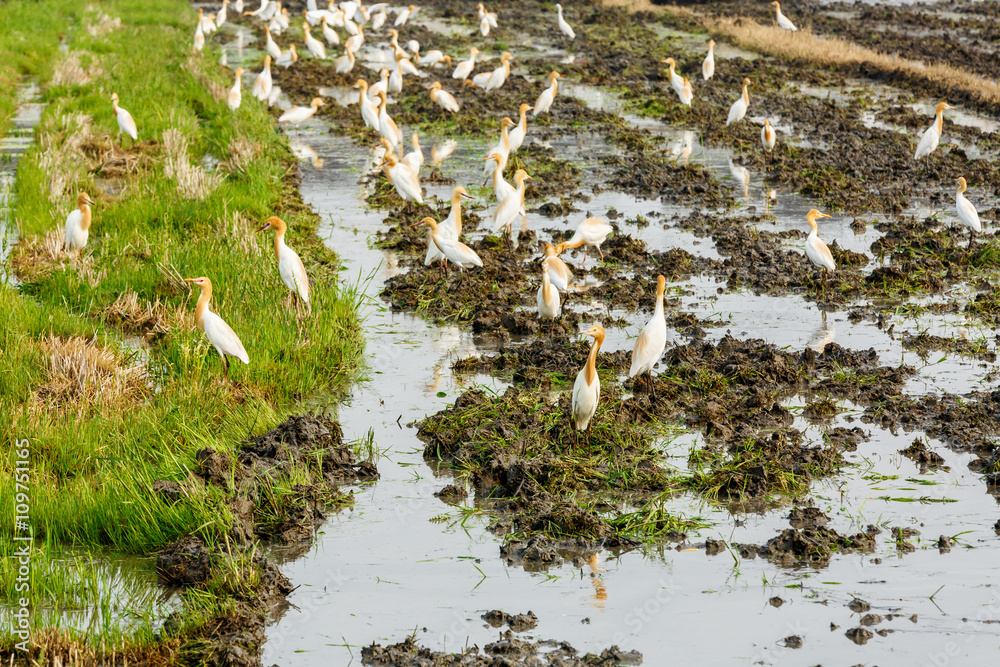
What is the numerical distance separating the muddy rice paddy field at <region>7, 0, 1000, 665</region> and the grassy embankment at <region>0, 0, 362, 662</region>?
59 centimetres

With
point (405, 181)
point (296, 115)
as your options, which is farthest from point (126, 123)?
point (405, 181)

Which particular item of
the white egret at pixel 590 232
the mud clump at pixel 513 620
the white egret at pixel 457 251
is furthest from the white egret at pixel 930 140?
the mud clump at pixel 513 620

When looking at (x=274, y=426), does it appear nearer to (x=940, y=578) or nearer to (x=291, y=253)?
(x=291, y=253)

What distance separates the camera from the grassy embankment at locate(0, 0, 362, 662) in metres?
6.55

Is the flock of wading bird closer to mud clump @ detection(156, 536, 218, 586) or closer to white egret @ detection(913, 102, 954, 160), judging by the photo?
white egret @ detection(913, 102, 954, 160)

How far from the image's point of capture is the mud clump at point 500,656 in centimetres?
545

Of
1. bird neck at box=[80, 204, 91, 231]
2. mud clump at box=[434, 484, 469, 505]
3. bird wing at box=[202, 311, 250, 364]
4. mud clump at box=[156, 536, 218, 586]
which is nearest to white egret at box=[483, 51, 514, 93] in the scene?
bird neck at box=[80, 204, 91, 231]

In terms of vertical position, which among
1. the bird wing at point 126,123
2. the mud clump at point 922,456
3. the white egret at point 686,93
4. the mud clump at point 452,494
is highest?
the white egret at point 686,93

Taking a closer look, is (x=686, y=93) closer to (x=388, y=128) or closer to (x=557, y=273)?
(x=388, y=128)

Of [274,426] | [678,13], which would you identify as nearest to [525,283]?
[274,426]

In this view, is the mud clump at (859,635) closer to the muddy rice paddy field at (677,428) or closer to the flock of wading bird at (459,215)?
the muddy rice paddy field at (677,428)

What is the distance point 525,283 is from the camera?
39.6ft

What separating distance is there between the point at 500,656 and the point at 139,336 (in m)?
6.12

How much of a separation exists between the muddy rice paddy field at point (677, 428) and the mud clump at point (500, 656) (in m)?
0.02
